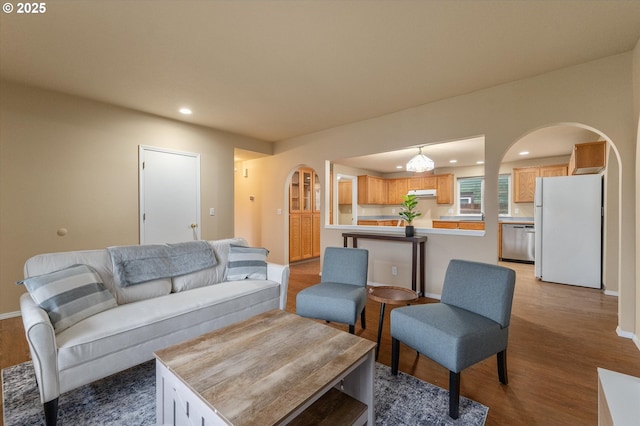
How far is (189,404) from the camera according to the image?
1.17m

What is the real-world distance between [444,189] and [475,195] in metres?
0.76

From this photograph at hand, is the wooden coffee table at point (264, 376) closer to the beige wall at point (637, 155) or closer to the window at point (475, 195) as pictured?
the beige wall at point (637, 155)

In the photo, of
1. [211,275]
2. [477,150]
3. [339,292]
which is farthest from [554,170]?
[211,275]

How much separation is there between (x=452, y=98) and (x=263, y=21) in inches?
99.6

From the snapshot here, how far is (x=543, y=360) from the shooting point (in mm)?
2109

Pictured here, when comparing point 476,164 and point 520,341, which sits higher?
point 476,164

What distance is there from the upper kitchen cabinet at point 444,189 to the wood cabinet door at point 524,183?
1353 millimetres

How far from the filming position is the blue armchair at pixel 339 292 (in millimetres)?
2234

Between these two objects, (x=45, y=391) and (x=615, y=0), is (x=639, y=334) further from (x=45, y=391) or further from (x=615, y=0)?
(x=45, y=391)

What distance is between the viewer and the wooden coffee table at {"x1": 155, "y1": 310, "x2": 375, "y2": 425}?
3.42 ft

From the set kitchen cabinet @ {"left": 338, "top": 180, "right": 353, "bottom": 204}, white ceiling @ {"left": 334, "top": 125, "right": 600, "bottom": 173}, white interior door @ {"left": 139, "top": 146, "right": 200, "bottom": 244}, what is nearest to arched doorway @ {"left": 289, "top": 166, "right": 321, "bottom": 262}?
kitchen cabinet @ {"left": 338, "top": 180, "right": 353, "bottom": 204}

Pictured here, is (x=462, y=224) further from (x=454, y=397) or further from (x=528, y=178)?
(x=454, y=397)

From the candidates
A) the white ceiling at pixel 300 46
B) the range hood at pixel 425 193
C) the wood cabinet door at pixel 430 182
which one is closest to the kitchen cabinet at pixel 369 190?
the range hood at pixel 425 193

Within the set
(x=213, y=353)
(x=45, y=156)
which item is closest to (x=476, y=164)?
(x=213, y=353)
